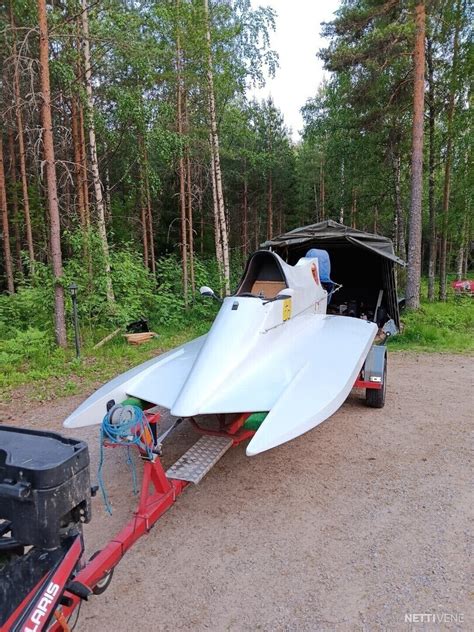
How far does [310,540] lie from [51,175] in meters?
6.66

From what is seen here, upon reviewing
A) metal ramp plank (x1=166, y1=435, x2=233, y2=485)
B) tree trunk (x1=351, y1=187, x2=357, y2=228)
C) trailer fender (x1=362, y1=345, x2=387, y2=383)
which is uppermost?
tree trunk (x1=351, y1=187, x2=357, y2=228)

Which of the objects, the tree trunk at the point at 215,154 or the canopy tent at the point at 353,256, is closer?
the canopy tent at the point at 353,256

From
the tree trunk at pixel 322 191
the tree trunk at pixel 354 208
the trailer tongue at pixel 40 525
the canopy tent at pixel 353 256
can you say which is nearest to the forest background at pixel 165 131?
the tree trunk at pixel 354 208

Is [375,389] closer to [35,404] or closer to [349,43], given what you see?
[35,404]

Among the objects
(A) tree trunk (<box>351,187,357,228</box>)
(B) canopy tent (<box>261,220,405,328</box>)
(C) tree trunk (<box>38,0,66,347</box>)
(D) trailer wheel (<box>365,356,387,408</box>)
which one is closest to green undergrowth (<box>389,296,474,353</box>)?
(B) canopy tent (<box>261,220,405,328</box>)

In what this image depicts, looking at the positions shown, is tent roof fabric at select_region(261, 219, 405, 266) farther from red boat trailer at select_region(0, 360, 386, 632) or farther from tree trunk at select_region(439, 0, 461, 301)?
red boat trailer at select_region(0, 360, 386, 632)

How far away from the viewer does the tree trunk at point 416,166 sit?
948 cm

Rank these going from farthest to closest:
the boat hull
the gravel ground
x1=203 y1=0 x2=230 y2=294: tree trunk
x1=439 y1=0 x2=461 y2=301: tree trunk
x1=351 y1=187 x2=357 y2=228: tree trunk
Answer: x1=351 y1=187 x2=357 y2=228: tree trunk < x1=439 y1=0 x2=461 y2=301: tree trunk < x1=203 y1=0 x2=230 y2=294: tree trunk < the boat hull < the gravel ground

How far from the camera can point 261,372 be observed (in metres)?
3.38

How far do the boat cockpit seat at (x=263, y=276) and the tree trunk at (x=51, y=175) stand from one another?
382 centimetres

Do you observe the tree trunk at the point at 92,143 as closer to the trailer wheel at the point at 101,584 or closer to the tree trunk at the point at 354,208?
the trailer wheel at the point at 101,584

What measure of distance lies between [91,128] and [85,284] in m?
3.44

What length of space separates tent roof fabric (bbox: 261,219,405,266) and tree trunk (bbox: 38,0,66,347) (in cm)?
405

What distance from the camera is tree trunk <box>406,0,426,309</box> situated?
9.48 m
